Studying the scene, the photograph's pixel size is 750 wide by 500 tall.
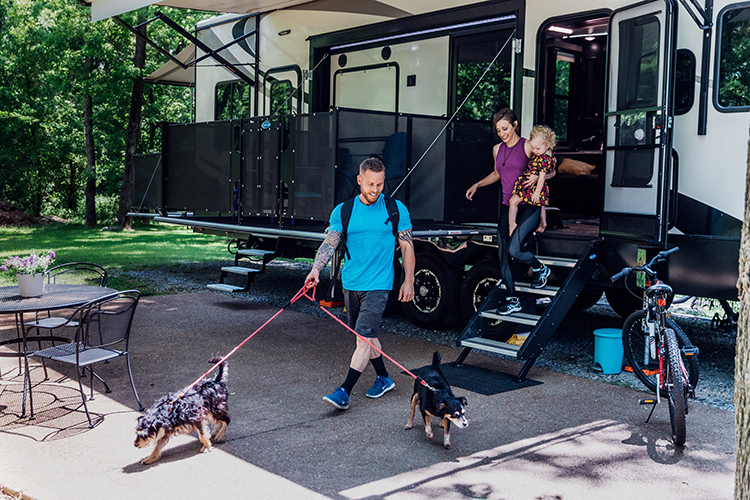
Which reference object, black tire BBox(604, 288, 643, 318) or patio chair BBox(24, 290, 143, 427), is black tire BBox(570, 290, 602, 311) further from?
patio chair BBox(24, 290, 143, 427)

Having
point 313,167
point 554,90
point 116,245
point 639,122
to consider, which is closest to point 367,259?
point 313,167

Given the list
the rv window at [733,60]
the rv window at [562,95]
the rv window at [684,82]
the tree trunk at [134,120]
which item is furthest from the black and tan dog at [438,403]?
the tree trunk at [134,120]

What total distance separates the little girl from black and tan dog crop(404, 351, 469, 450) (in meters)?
2.25

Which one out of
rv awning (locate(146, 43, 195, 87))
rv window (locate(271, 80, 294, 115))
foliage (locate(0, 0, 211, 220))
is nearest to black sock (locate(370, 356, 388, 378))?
rv window (locate(271, 80, 294, 115))

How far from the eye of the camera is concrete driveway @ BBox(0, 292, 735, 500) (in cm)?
398

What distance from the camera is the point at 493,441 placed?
15.6 ft

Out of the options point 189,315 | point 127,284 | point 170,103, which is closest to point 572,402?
point 189,315

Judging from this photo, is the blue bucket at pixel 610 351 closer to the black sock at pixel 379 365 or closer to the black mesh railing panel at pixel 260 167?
the black sock at pixel 379 365

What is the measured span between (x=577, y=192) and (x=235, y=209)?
13.4 feet

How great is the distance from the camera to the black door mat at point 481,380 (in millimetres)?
5949

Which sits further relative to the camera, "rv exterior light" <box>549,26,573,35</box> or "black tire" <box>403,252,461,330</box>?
"black tire" <box>403,252,461,330</box>

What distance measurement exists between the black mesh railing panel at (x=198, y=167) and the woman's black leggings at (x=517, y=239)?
139 inches

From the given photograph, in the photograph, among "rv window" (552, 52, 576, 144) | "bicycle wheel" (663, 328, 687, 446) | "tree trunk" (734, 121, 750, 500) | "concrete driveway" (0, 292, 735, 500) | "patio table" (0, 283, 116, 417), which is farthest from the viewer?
"rv window" (552, 52, 576, 144)

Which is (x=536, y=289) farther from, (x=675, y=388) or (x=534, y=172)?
(x=675, y=388)
